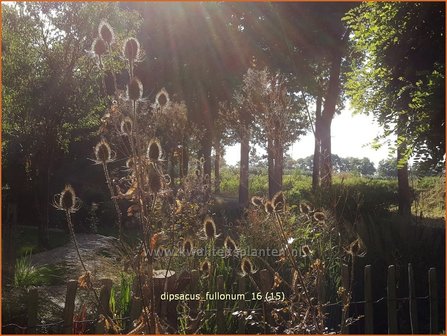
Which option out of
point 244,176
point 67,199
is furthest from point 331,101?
point 67,199

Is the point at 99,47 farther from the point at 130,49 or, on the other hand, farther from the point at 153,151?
the point at 153,151

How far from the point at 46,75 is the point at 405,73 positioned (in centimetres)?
667

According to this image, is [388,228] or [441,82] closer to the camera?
[441,82]

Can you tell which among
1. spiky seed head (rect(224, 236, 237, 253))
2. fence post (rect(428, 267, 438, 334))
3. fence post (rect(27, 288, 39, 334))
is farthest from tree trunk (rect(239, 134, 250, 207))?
fence post (rect(27, 288, 39, 334))

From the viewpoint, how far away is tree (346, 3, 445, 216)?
3588 millimetres

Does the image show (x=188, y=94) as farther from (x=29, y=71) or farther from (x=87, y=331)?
(x=87, y=331)

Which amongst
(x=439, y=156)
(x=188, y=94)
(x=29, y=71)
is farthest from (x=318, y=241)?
(x=188, y=94)

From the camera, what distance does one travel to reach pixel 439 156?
12.1ft

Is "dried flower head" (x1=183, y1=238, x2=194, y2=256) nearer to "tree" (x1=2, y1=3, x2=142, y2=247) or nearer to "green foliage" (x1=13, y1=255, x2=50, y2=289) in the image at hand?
"green foliage" (x1=13, y1=255, x2=50, y2=289)

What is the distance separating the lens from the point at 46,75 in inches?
346

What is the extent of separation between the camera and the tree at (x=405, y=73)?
359 cm

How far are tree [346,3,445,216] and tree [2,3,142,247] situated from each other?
595cm

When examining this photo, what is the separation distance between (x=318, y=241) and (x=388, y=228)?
1729mm

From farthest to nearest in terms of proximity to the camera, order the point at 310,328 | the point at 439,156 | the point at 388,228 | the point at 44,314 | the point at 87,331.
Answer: the point at 388,228 → the point at 439,156 → the point at 44,314 → the point at 87,331 → the point at 310,328
